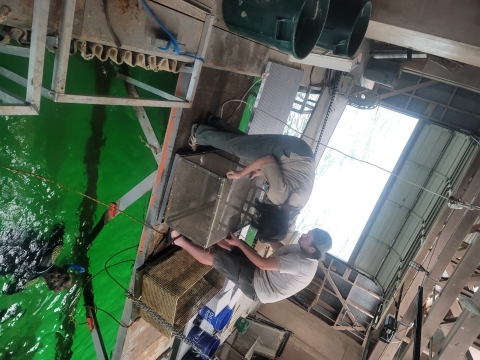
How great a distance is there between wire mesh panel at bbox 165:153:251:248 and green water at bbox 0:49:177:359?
1.21 feet

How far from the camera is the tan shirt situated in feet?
9.60

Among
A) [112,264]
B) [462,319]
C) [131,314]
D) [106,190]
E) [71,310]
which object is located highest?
[106,190]

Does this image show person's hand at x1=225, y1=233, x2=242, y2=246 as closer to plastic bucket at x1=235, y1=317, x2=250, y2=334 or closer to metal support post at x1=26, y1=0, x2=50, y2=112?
metal support post at x1=26, y1=0, x2=50, y2=112

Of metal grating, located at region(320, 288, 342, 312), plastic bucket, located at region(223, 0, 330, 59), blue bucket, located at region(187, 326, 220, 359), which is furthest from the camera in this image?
metal grating, located at region(320, 288, 342, 312)

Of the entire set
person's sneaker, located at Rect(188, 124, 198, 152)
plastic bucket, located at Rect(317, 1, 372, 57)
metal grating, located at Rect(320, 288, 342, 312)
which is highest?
plastic bucket, located at Rect(317, 1, 372, 57)

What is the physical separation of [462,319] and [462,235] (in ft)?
3.51

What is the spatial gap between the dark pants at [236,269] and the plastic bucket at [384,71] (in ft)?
14.7

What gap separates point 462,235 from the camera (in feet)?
12.6

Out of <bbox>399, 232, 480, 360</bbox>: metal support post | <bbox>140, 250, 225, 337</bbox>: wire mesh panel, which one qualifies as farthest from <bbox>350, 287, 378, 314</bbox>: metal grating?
<bbox>140, 250, 225, 337</bbox>: wire mesh panel

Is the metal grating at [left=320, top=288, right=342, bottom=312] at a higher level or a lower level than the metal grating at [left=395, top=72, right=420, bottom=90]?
lower

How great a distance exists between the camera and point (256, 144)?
3.07 m

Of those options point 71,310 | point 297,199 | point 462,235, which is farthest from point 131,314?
point 462,235

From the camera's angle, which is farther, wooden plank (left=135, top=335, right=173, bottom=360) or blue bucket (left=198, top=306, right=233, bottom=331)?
blue bucket (left=198, top=306, right=233, bottom=331)

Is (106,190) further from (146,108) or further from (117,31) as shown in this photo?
(117,31)
